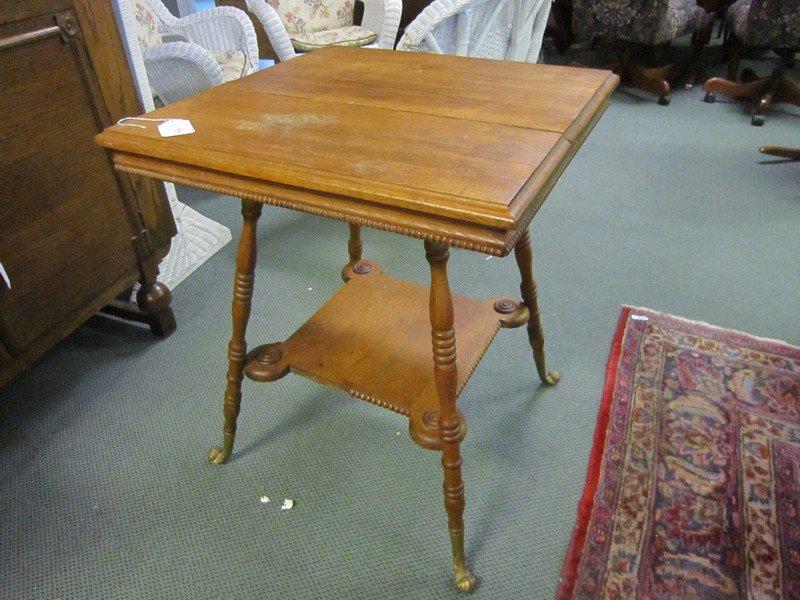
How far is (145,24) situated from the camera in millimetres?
2127

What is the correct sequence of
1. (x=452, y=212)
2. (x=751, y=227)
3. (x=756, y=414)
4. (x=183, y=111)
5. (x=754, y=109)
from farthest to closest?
(x=754, y=109)
(x=751, y=227)
(x=756, y=414)
(x=183, y=111)
(x=452, y=212)

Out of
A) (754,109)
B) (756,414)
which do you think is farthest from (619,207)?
(754,109)

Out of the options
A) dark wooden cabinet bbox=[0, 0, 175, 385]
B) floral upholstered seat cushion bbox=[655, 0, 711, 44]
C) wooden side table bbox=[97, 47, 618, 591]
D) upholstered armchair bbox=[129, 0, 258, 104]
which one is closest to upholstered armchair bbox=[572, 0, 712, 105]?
floral upholstered seat cushion bbox=[655, 0, 711, 44]

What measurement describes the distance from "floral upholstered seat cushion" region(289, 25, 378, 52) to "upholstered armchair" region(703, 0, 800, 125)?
6.04ft

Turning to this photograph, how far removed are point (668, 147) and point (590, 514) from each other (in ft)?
7.00


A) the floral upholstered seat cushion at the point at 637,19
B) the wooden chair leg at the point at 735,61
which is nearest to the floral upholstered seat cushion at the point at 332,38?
the floral upholstered seat cushion at the point at 637,19

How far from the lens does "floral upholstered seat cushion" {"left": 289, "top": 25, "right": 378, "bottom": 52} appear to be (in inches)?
98.8

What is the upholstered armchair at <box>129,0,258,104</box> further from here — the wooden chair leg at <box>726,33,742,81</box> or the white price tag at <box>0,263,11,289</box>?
the wooden chair leg at <box>726,33,742,81</box>

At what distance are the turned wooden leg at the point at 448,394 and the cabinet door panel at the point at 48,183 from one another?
2.70ft

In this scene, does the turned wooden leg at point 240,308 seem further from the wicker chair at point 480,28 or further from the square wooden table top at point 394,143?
the wicker chair at point 480,28

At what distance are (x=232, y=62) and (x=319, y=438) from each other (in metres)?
1.70

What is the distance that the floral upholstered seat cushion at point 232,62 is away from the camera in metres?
2.13

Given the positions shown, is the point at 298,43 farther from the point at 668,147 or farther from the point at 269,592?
the point at 269,592

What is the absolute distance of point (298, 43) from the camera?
2.53m
